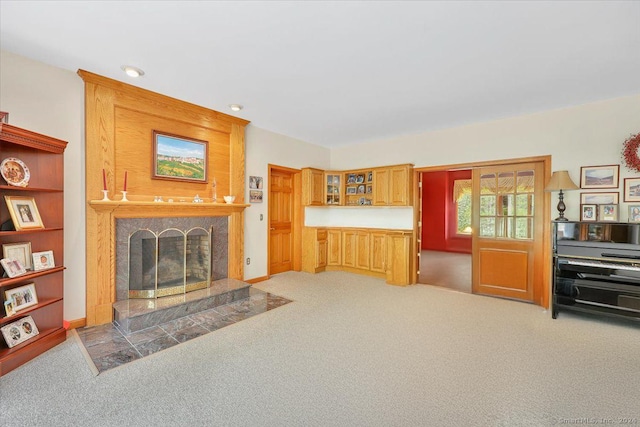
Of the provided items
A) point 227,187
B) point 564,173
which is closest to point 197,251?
point 227,187

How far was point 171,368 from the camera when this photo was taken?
232 centimetres

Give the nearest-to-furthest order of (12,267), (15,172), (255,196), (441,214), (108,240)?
(12,267) < (15,172) < (108,240) < (255,196) < (441,214)

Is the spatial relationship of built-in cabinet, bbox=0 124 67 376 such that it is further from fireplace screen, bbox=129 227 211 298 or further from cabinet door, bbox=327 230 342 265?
cabinet door, bbox=327 230 342 265

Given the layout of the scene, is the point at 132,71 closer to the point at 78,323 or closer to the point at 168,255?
the point at 168,255

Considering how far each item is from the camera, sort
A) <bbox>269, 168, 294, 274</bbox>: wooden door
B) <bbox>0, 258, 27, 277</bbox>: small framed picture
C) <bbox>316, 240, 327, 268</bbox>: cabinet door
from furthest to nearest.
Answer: <bbox>316, 240, 327, 268</bbox>: cabinet door
<bbox>269, 168, 294, 274</bbox>: wooden door
<bbox>0, 258, 27, 277</bbox>: small framed picture

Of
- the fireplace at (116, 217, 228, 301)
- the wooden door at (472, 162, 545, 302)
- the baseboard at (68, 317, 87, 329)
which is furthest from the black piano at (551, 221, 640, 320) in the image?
the baseboard at (68, 317, 87, 329)

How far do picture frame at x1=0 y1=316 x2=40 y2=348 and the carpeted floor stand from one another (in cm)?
23

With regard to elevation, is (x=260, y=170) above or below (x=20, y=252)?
above

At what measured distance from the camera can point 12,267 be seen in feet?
7.85

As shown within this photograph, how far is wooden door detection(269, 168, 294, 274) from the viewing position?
18.1 feet

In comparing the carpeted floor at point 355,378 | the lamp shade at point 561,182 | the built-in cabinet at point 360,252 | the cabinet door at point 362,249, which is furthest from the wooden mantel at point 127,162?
the lamp shade at point 561,182

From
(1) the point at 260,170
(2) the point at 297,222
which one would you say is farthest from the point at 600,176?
(1) the point at 260,170

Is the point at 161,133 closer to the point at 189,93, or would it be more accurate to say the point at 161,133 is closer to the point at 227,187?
the point at 189,93

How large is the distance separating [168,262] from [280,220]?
234cm
